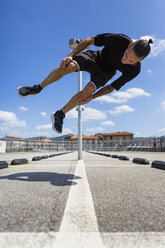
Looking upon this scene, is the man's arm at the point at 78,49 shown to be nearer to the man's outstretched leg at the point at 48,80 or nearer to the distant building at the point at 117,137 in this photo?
the man's outstretched leg at the point at 48,80

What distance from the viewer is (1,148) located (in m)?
15.5

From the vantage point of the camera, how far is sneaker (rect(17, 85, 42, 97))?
10.1 feet

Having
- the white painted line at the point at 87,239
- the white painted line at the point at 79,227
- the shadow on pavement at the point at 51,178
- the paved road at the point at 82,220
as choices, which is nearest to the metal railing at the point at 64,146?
the shadow on pavement at the point at 51,178

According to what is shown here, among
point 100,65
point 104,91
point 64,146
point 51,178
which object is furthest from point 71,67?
point 64,146

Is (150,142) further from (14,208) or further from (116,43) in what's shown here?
(14,208)

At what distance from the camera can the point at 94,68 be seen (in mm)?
2826

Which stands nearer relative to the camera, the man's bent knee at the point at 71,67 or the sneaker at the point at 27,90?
the man's bent knee at the point at 71,67

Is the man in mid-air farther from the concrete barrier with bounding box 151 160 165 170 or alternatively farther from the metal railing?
the metal railing

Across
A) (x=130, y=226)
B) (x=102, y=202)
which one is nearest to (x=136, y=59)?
(x=102, y=202)

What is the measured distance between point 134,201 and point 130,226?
362 mm

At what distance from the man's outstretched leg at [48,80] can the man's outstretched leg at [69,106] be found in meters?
0.39

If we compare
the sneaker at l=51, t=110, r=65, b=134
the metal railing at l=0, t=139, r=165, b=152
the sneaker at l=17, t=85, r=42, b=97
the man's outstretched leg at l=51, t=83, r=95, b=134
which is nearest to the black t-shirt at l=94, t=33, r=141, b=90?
the man's outstretched leg at l=51, t=83, r=95, b=134

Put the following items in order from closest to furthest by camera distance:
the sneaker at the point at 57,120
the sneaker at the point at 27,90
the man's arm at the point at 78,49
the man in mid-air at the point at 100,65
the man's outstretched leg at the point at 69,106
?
the man in mid-air at the point at 100,65 < the man's arm at the point at 78,49 < the man's outstretched leg at the point at 69,106 < the sneaker at the point at 57,120 < the sneaker at the point at 27,90

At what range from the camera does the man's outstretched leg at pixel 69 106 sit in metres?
2.79
